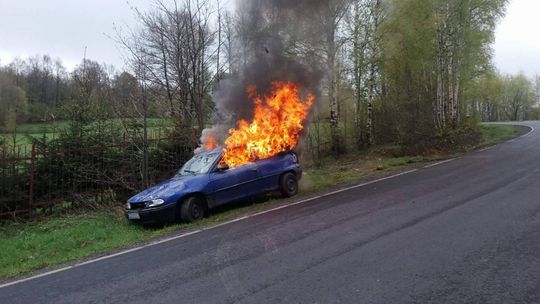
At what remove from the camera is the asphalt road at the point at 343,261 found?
15.0 ft

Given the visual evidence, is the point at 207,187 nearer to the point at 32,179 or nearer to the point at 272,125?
the point at 272,125

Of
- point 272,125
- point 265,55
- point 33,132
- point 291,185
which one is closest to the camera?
point 291,185

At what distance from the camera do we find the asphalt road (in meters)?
4.57

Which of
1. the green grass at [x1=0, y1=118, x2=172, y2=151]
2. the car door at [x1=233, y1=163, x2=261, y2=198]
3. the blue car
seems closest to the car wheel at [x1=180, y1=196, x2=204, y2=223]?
the blue car

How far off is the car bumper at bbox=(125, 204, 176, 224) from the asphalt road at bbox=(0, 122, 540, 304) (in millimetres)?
1276

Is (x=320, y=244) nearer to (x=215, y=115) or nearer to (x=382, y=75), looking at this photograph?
(x=215, y=115)

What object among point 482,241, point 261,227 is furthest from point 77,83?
point 482,241

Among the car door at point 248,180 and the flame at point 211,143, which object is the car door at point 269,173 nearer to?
the car door at point 248,180

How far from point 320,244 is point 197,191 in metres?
3.76

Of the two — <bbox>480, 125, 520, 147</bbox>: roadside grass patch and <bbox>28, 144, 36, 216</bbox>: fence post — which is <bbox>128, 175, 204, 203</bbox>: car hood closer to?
<bbox>28, 144, 36, 216</bbox>: fence post

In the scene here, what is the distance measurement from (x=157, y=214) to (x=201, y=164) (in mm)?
1841

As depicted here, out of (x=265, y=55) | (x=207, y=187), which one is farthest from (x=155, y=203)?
(x=265, y=55)

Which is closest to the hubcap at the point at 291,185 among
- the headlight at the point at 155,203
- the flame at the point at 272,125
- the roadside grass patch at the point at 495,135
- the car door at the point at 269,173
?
the car door at the point at 269,173

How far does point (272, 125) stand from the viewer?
11977mm
